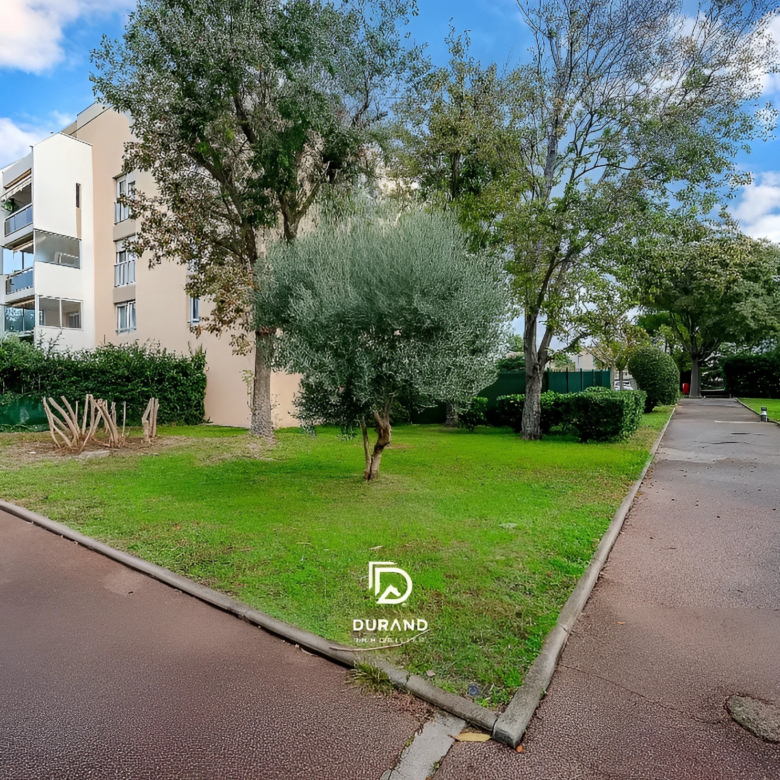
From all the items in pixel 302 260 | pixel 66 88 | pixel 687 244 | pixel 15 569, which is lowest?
pixel 15 569

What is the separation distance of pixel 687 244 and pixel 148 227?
12437 mm

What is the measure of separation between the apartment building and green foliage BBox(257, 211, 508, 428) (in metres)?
15.7

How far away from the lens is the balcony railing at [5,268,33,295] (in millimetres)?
22781

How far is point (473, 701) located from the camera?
2.54 meters

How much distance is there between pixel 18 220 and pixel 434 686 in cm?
2804

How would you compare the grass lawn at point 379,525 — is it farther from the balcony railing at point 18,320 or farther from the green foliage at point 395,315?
the balcony railing at point 18,320

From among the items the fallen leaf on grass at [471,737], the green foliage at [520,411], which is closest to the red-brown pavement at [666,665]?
the fallen leaf on grass at [471,737]

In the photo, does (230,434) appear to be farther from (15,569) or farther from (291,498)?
(15,569)

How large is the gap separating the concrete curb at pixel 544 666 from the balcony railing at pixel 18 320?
25448 mm

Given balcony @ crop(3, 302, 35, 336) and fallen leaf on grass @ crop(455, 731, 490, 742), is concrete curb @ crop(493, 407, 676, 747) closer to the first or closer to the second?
fallen leaf on grass @ crop(455, 731, 490, 742)

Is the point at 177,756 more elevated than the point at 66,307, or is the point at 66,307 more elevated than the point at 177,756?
the point at 66,307

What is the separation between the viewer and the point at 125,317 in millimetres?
21812

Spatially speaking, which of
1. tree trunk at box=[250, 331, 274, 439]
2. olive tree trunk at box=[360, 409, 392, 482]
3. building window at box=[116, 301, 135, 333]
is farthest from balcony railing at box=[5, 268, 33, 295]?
olive tree trunk at box=[360, 409, 392, 482]

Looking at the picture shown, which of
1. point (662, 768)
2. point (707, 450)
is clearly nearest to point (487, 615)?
point (662, 768)
